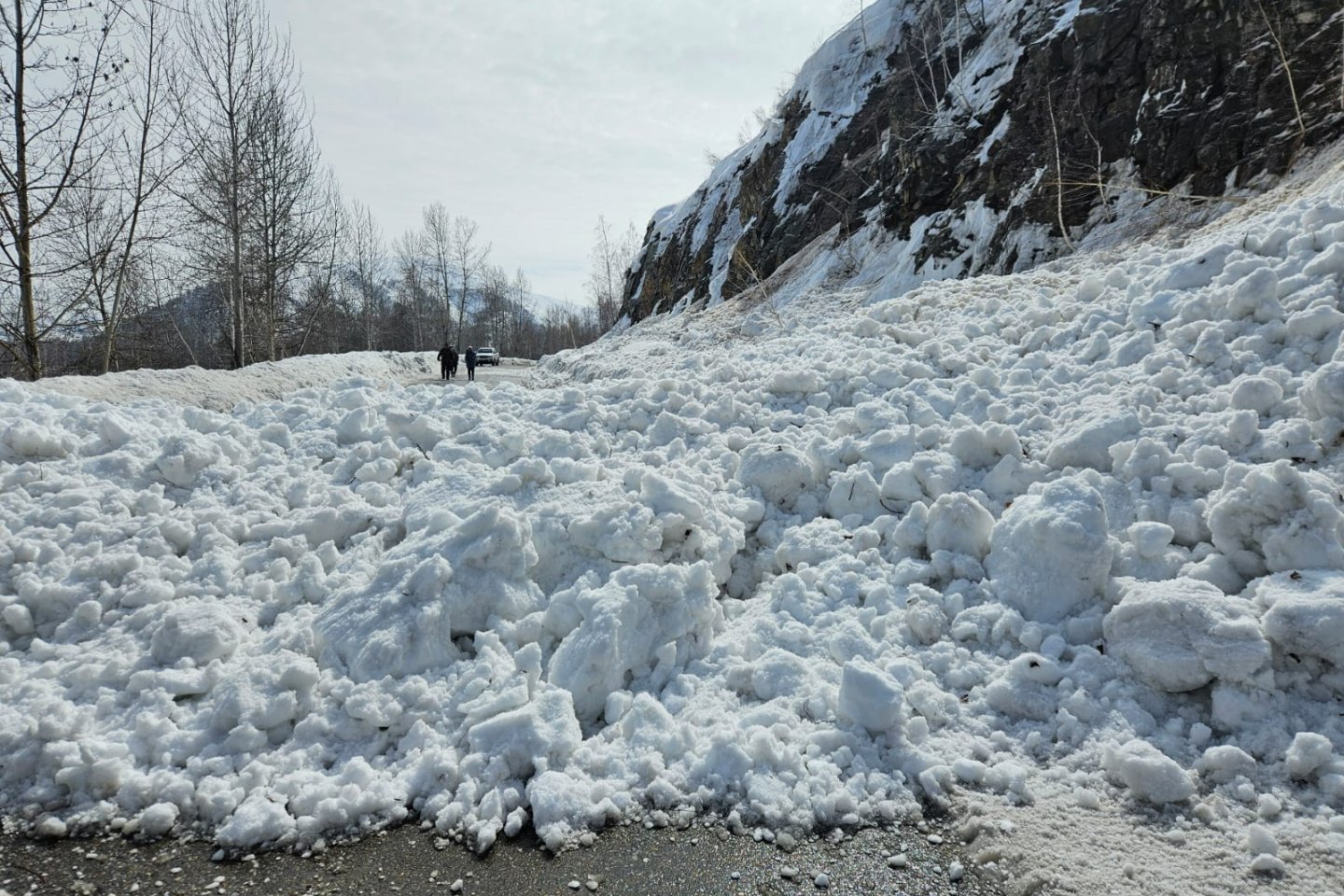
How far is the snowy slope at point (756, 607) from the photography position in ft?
9.41

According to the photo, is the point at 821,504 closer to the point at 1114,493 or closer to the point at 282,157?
the point at 1114,493

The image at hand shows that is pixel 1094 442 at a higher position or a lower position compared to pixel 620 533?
higher

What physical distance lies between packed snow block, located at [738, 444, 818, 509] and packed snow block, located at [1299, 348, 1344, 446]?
3.12 meters

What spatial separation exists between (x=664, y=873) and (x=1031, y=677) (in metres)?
2.07

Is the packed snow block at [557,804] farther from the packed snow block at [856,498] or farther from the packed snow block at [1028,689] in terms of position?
the packed snow block at [856,498]

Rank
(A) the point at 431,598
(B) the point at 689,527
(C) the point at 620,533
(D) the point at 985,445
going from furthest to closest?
(D) the point at 985,445 < (B) the point at 689,527 < (C) the point at 620,533 < (A) the point at 431,598

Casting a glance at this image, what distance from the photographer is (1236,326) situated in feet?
16.2

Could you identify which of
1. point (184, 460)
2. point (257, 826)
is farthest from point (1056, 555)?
point (184, 460)

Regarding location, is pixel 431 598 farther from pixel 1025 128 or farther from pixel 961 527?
pixel 1025 128

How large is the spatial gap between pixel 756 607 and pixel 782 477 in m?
1.28

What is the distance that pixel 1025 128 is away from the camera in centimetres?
1359

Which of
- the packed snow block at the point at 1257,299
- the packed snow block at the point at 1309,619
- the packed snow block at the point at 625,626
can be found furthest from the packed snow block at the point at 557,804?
the packed snow block at the point at 1257,299

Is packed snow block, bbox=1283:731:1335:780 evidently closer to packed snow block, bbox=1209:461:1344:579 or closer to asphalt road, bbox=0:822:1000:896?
packed snow block, bbox=1209:461:1344:579

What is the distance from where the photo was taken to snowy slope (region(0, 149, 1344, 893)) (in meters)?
2.87
